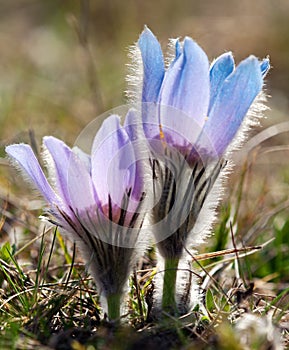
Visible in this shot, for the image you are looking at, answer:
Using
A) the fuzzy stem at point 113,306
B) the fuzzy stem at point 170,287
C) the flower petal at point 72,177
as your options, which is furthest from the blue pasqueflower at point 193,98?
the fuzzy stem at point 113,306

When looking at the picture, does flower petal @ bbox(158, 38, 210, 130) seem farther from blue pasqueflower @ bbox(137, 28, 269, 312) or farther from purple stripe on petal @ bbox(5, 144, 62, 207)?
purple stripe on petal @ bbox(5, 144, 62, 207)

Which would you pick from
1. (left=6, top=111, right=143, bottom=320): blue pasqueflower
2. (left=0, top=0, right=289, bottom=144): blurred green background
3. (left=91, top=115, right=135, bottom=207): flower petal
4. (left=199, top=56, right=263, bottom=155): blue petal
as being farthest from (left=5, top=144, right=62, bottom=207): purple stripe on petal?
(left=0, top=0, right=289, bottom=144): blurred green background

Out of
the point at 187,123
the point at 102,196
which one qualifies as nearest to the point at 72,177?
the point at 102,196

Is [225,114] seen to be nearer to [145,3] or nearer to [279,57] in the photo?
[279,57]

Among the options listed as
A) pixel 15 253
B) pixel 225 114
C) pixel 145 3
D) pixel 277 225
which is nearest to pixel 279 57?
pixel 145 3

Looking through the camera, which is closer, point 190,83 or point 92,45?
point 190,83

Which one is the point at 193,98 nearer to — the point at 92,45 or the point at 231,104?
the point at 231,104
